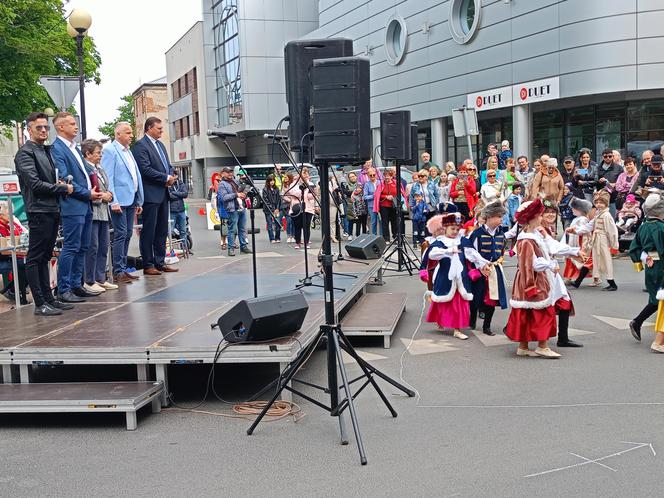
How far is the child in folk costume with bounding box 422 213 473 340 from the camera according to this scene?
329 inches

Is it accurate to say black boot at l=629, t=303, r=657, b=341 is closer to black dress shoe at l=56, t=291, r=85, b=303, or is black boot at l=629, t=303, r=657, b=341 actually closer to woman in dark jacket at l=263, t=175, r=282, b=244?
black dress shoe at l=56, t=291, r=85, b=303

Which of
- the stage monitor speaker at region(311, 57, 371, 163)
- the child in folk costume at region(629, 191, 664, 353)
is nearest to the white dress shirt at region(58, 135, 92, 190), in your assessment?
the stage monitor speaker at region(311, 57, 371, 163)

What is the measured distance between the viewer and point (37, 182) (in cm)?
730

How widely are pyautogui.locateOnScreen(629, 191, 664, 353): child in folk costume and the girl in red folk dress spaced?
1056mm

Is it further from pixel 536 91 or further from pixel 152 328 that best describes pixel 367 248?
pixel 536 91

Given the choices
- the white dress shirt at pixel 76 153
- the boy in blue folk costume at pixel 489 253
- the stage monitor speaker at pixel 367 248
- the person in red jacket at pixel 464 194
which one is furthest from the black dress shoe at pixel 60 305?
the person in red jacket at pixel 464 194

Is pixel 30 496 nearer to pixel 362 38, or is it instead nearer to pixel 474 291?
pixel 474 291

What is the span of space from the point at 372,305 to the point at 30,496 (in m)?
5.56

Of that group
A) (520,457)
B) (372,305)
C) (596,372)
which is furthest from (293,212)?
(520,457)

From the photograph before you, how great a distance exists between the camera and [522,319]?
24.2ft

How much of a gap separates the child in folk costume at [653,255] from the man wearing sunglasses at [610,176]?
7.35 m

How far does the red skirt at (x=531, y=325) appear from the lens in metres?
7.29

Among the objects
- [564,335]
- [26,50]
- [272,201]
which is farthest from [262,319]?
[26,50]

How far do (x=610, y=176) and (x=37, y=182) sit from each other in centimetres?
1154
